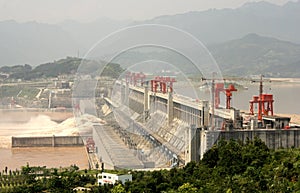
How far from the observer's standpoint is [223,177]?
7754 mm

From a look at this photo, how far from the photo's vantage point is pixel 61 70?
42719 mm

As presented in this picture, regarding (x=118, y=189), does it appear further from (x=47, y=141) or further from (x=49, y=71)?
(x=49, y=71)

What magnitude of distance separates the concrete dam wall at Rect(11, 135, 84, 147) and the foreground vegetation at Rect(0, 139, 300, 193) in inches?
302

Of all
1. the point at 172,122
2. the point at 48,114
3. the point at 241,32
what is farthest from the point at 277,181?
the point at 241,32

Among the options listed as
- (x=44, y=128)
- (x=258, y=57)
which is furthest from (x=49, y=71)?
(x=258, y=57)

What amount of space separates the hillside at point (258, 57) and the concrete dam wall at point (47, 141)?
125 feet

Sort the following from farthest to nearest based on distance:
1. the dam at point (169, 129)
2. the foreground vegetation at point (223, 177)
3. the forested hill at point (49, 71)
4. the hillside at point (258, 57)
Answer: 1. the hillside at point (258, 57)
2. the forested hill at point (49, 71)
3. the dam at point (169, 129)
4. the foreground vegetation at point (223, 177)

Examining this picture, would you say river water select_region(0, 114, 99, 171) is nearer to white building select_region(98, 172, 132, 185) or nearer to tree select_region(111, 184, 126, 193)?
white building select_region(98, 172, 132, 185)

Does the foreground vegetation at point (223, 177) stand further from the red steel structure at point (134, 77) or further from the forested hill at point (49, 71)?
the forested hill at point (49, 71)

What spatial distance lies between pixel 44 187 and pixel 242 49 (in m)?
66.2

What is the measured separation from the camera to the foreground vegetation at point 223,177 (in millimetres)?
6871

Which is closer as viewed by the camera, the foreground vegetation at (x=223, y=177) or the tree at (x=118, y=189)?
the foreground vegetation at (x=223, y=177)

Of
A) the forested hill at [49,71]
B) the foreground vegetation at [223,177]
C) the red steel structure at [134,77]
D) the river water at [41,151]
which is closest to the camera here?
the foreground vegetation at [223,177]

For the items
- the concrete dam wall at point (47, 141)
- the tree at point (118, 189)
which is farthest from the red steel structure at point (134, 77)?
the tree at point (118, 189)
